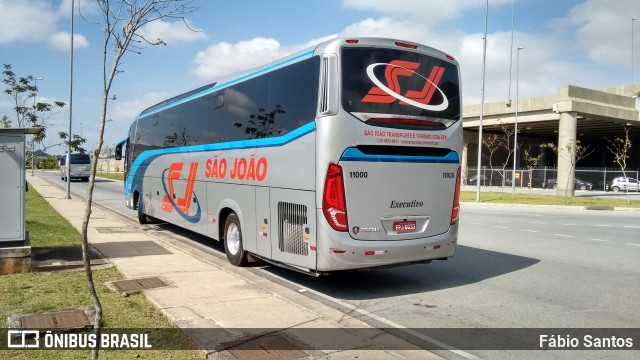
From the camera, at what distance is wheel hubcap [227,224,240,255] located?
30.4ft

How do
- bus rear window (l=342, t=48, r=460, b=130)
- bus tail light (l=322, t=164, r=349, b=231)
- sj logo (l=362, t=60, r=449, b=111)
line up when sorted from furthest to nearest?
sj logo (l=362, t=60, r=449, b=111)
bus rear window (l=342, t=48, r=460, b=130)
bus tail light (l=322, t=164, r=349, b=231)

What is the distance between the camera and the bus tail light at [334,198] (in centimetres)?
674

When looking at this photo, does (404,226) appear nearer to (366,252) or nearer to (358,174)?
(366,252)

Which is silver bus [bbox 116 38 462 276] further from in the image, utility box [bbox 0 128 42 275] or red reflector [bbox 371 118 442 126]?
utility box [bbox 0 128 42 275]

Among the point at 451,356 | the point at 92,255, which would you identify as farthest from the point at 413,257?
the point at 92,255

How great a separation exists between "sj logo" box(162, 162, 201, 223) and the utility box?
363 cm

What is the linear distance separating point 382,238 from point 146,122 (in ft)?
33.0

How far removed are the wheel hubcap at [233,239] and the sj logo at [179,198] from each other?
1.71 metres

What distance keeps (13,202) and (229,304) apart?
4.14 m

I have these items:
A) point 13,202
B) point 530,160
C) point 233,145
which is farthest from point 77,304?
point 530,160

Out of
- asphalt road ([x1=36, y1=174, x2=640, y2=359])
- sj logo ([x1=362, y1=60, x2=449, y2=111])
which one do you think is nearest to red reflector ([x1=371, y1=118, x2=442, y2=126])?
sj logo ([x1=362, y1=60, x2=449, y2=111])

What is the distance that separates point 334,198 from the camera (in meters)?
6.77

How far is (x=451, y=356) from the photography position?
497cm

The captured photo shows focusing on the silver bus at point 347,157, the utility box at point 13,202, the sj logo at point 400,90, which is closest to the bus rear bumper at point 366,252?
the silver bus at point 347,157
